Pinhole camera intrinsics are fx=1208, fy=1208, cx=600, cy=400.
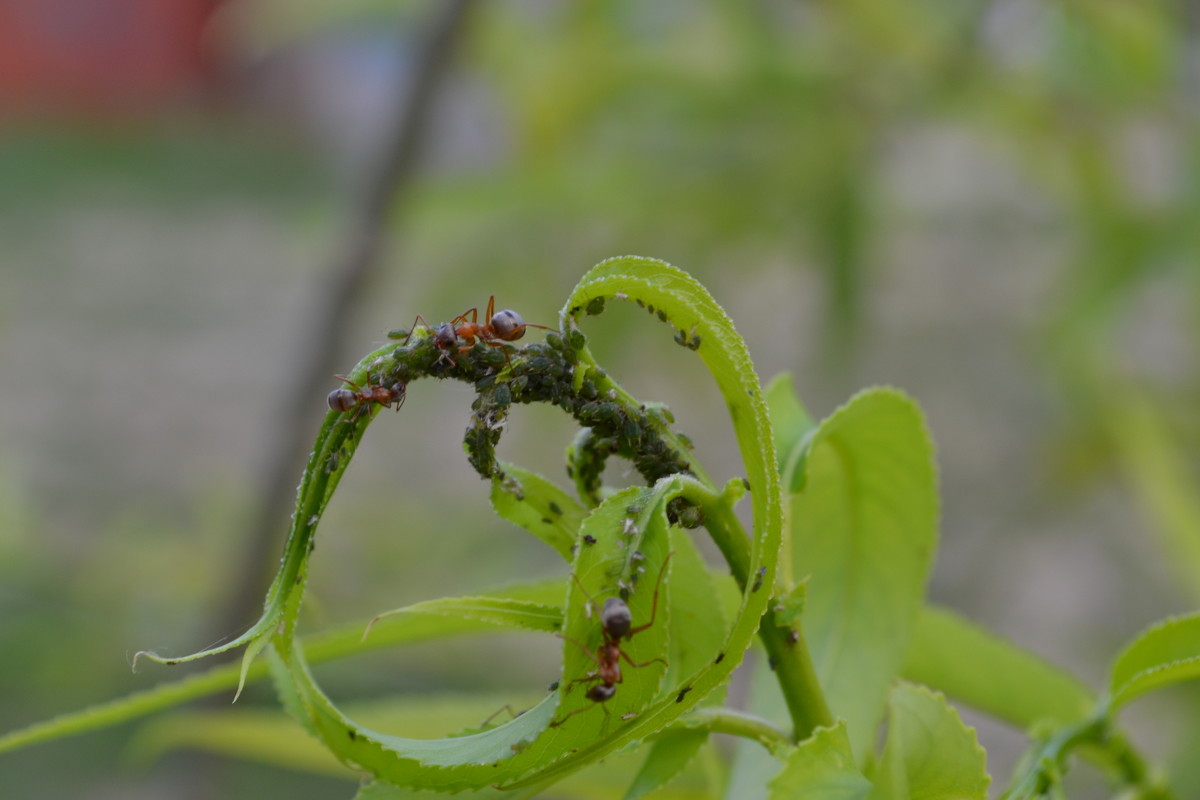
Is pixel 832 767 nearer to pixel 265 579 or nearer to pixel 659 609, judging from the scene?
pixel 659 609

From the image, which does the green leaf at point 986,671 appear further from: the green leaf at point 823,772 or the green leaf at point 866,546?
the green leaf at point 823,772

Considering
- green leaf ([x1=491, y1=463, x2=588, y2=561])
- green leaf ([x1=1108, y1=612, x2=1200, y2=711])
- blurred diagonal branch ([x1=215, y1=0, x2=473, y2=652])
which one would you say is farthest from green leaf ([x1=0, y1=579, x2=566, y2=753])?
blurred diagonal branch ([x1=215, y1=0, x2=473, y2=652])

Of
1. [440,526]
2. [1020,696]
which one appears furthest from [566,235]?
[440,526]

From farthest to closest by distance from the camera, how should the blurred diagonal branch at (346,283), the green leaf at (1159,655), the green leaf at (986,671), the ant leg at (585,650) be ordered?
the blurred diagonal branch at (346,283)
the green leaf at (986,671)
the green leaf at (1159,655)
the ant leg at (585,650)

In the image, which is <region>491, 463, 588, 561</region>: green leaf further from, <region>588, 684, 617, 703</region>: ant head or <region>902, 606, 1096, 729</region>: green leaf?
<region>902, 606, 1096, 729</region>: green leaf

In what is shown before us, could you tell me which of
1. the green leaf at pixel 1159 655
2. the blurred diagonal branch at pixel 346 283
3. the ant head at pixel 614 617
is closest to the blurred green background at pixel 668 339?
the blurred diagonal branch at pixel 346 283
